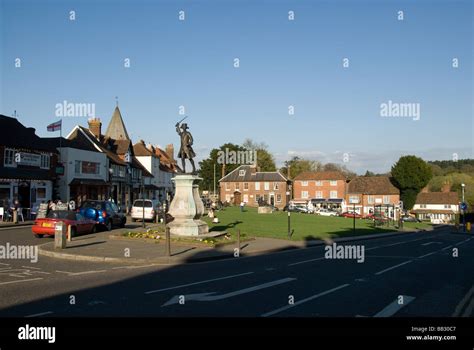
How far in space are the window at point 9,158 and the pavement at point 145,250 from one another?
16.8 metres

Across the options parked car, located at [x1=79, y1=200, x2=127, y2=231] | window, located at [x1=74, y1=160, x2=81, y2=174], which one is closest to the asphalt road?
parked car, located at [x1=79, y1=200, x2=127, y2=231]

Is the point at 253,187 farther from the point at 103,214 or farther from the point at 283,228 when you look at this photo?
the point at 103,214

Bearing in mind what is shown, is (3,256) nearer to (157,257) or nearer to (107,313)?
(157,257)

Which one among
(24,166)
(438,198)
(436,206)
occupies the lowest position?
(436,206)

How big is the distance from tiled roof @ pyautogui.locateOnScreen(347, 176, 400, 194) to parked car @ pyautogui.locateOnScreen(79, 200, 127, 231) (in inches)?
2833

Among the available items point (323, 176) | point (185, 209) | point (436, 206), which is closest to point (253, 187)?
point (323, 176)

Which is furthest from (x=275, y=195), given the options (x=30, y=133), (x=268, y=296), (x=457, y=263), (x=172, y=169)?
(x=268, y=296)

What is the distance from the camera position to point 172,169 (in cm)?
9275

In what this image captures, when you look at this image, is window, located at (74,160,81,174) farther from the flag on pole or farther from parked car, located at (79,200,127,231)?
parked car, located at (79,200,127,231)

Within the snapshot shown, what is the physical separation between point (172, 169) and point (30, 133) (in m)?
51.4

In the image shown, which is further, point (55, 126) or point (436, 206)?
point (436, 206)

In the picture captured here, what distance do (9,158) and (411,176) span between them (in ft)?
250

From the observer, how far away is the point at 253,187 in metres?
97.4

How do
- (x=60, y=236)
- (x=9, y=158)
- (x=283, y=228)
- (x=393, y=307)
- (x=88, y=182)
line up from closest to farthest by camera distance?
(x=393, y=307) < (x=60, y=236) < (x=283, y=228) < (x=9, y=158) < (x=88, y=182)
